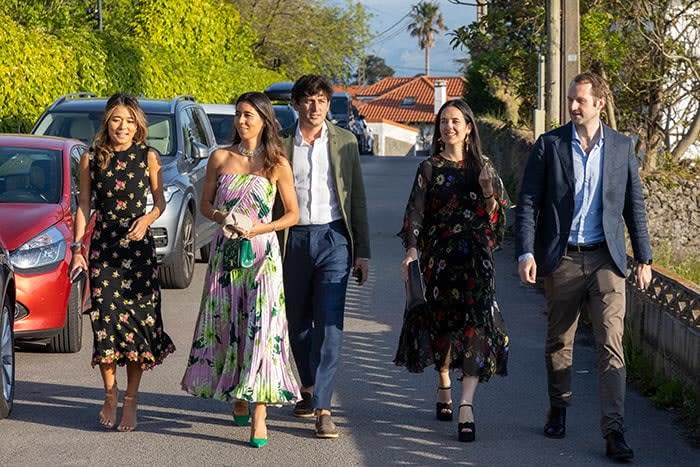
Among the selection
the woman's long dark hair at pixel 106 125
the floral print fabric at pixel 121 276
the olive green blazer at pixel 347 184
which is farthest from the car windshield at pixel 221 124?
the olive green blazer at pixel 347 184

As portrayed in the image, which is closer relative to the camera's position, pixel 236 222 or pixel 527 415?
pixel 236 222

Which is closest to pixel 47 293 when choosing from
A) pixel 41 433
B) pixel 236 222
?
pixel 41 433

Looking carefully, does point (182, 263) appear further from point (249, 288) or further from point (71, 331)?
point (249, 288)

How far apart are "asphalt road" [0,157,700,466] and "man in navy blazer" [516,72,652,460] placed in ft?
1.61

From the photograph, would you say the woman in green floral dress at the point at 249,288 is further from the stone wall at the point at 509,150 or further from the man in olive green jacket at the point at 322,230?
the stone wall at the point at 509,150

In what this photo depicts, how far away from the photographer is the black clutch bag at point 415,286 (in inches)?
308

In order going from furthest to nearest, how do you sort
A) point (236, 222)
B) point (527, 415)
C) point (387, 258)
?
point (387, 258) < point (527, 415) < point (236, 222)

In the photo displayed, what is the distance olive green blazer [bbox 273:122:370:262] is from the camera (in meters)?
7.92

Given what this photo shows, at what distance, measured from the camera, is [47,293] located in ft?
31.4

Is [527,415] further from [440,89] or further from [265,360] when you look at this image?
[440,89]

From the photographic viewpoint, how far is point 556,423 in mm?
7727

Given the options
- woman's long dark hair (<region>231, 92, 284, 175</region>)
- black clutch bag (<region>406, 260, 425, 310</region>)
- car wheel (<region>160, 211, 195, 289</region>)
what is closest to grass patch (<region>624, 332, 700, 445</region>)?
black clutch bag (<region>406, 260, 425, 310</region>)

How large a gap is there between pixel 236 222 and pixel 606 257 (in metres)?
2.00

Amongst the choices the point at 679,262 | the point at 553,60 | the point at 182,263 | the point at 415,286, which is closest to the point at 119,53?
the point at 553,60
